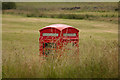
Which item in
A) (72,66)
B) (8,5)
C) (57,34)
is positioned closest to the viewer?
(72,66)

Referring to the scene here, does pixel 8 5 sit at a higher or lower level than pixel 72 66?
higher

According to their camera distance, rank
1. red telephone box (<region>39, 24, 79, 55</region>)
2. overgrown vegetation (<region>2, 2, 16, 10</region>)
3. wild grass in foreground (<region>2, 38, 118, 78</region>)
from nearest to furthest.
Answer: wild grass in foreground (<region>2, 38, 118, 78</region>) → red telephone box (<region>39, 24, 79, 55</region>) → overgrown vegetation (<region>2, 2, 16, 10</region>)

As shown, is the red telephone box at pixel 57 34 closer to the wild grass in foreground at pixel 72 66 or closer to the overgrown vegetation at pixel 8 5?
the wild grass in foreground at pixel 72 66

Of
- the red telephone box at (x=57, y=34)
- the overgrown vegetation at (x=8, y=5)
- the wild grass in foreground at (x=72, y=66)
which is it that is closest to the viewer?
the wild grass in foreground at (x=72, y=66)

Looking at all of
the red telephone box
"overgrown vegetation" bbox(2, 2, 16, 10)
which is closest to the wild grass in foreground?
the red telephone box

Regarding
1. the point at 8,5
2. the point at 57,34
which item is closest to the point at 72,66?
the point at 57,34

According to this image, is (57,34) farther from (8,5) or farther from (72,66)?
(8,5)

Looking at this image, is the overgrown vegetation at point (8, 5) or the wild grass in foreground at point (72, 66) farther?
the overgrown vegetation at point (8, 5)

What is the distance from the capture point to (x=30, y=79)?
384cm

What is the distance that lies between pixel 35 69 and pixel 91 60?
3.60 ft

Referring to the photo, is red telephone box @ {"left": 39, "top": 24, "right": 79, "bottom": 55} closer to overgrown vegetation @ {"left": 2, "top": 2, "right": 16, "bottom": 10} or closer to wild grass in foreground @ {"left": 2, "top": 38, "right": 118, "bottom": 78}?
wild grass in foreground @ {"left": 2, "top": 38, "right": 118, "bottom": 78}

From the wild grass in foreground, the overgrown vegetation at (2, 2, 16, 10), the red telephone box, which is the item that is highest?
A: the overgrown vegetation at (2, 2, 16, 10)

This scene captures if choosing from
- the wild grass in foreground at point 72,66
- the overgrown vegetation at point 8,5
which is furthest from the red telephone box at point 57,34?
the overgrown vegetation at point 8,5

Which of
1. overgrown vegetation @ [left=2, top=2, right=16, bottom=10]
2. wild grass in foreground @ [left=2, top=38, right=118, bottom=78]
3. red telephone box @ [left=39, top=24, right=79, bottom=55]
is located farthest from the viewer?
overgrown vegetation @ [left=2, top=2, right=16, bottom=10]
